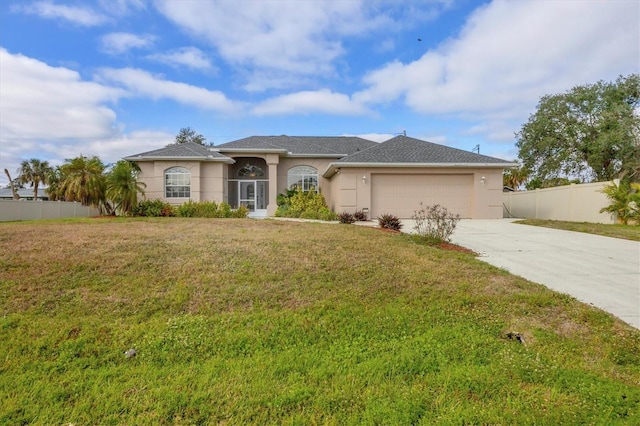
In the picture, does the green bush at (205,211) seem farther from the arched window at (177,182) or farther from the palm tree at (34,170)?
the palm tree at (34,170)

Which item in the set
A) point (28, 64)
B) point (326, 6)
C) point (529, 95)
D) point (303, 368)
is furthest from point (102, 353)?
point (529, 95)

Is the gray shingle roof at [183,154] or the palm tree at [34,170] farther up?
the palm tree at [34,170]

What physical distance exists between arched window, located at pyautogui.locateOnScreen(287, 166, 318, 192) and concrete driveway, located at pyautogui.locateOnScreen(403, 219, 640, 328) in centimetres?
1116

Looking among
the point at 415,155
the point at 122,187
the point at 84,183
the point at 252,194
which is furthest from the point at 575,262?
the point at 84,183

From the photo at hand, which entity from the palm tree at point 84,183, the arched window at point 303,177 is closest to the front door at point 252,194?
the arched window at point 303,177

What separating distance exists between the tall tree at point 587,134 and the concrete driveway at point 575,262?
42.3ft

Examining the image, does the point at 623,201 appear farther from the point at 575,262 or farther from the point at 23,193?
the point at 23,193

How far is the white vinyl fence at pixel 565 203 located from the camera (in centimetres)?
1441

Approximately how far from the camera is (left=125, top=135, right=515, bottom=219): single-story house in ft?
53.3

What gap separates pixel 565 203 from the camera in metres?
16.2

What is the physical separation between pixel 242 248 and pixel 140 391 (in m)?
4.04

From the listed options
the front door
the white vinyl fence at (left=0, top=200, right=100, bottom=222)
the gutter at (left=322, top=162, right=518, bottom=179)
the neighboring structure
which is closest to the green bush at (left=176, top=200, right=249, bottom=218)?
the front door

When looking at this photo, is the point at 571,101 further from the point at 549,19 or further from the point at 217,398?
the point at 217,398

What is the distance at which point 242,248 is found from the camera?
6.63 metres
